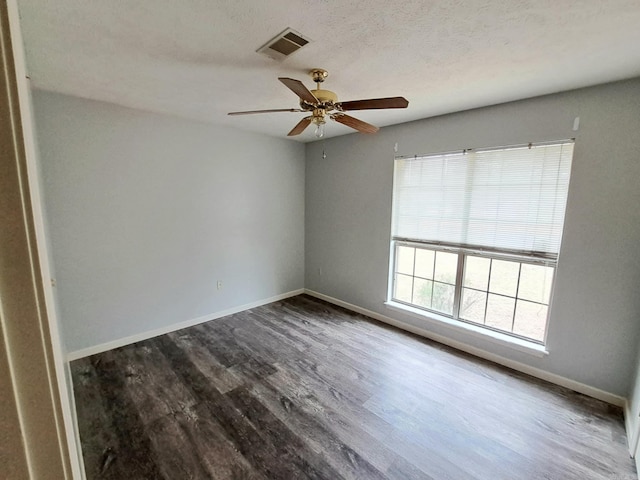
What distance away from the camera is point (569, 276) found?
7.77 ft

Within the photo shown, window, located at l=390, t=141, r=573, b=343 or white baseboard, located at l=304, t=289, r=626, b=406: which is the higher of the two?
window, located at l=390, t=141, r=573, b=343

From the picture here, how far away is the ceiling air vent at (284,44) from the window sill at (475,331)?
2.92 meters

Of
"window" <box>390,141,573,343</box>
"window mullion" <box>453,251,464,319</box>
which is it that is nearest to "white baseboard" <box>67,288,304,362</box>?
"window" <box>390,141,573,343</box>

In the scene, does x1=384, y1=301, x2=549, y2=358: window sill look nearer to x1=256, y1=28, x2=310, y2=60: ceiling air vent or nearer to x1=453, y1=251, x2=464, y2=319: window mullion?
x1=453, y1=251, x2=464, y2=319: window mullion

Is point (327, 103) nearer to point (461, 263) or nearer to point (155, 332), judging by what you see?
point (461, 263)

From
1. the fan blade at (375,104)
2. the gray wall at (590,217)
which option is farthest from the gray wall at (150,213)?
the gray wall at (590,217)

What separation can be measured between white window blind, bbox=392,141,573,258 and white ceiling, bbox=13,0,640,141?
1.79 ft

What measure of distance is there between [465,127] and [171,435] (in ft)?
11.8

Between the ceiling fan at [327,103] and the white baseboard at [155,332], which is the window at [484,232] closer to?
the ceiling fan at [327,103]

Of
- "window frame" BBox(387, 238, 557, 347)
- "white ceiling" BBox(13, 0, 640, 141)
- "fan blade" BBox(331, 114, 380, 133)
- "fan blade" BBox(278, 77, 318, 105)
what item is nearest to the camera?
"white ceiling" BBox(13, 0, 640, 141)

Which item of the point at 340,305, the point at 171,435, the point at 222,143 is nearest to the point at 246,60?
the point at 222,143

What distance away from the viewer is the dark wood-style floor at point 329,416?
172 cm

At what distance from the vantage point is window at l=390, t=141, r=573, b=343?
2.48m

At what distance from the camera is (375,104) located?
183 centimetres
